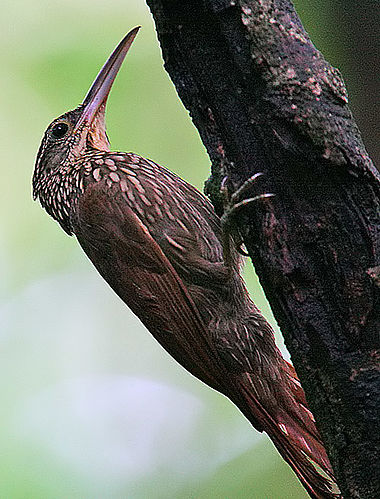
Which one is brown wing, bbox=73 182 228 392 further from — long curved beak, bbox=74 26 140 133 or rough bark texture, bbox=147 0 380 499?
rough bark texture, bbox=147 0 380 499

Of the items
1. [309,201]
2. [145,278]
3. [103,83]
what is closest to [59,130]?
[103,83]

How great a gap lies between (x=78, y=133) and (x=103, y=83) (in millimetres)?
241

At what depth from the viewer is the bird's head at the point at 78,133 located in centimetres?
330

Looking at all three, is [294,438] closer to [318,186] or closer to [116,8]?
[318,186]

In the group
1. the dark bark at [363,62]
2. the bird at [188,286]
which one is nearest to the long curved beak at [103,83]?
the bird at [188,286]

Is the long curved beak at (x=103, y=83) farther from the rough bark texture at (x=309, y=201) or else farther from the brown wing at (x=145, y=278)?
the rough bark texture at (x=309, y=201)

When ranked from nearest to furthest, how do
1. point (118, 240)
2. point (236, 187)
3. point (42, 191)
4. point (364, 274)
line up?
point (364, 274)
point (236, 187)
point (118, 240)
point (42, 191)

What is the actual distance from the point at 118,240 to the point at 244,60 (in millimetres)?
1144

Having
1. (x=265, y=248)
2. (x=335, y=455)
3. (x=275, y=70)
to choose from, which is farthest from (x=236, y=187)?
(x=335, y=455)

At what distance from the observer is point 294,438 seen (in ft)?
8.36

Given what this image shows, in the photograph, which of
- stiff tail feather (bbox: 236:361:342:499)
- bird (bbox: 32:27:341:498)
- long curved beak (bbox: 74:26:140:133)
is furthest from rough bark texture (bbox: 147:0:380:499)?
long curved beak (bbox: 74:26:140:133)

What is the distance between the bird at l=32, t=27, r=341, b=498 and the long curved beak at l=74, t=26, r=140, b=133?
0.43 meters

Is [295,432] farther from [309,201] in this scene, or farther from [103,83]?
A: [103,83]

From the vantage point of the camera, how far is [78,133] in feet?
10.9
